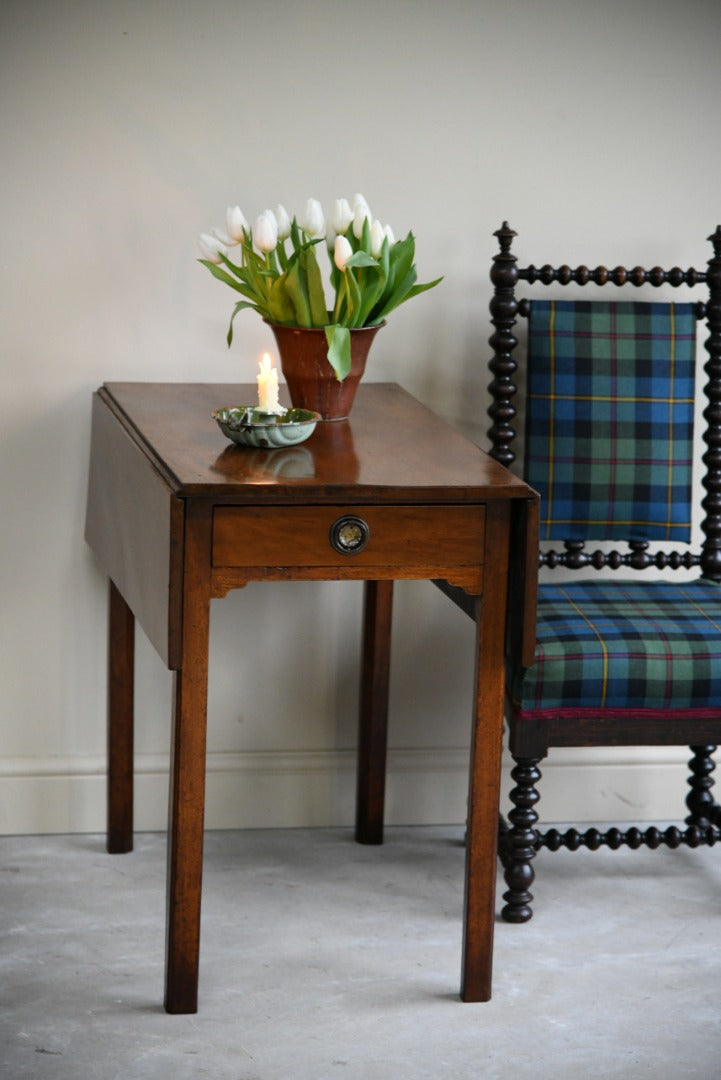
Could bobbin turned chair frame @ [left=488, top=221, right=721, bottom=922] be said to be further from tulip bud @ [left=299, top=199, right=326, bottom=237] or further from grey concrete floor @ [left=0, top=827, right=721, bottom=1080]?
tulip bud @ [left=299, top=199, right=326, bottom=237]

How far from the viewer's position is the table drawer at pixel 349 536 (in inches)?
75.4

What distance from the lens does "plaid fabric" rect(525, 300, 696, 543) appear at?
2.53 metres

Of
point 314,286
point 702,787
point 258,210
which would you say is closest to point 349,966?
point 702,787

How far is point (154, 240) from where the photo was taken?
8.41ft

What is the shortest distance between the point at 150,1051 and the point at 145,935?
36cm

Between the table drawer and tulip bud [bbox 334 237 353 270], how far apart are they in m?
0.42

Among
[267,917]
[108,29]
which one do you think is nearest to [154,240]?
[108,29]

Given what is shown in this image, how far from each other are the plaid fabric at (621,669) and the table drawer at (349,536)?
12.5 inches

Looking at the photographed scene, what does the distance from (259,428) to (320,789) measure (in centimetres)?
98

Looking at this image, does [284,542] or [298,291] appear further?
[298,291]

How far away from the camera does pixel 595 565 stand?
103 inches

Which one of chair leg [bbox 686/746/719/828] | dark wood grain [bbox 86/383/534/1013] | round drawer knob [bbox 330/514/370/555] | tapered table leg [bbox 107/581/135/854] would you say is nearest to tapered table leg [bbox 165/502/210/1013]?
dark wood grain [bbox 86/383/534/1013]

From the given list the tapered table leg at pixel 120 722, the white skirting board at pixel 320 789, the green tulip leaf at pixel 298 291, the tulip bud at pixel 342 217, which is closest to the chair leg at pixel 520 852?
the white skirting board at pixel 320 789

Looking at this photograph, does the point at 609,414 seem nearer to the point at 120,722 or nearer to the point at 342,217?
the point at 342,217
